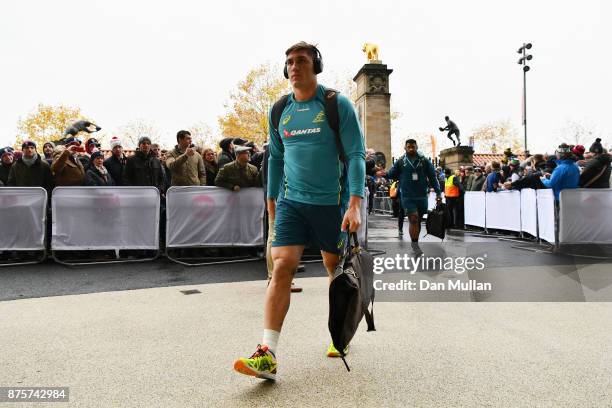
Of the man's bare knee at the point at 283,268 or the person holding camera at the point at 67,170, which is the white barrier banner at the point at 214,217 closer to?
the person holding camera at the point at 67,170

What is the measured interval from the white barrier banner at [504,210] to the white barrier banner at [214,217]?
20.8ft

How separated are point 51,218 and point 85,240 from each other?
0.72m

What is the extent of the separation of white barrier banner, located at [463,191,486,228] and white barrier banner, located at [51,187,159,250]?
912 centimetres

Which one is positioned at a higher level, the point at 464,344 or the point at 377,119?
the point at 377,119

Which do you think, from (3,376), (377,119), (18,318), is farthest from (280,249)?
(377,119)

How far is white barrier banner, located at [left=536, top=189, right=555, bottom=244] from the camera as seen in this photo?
993 cm

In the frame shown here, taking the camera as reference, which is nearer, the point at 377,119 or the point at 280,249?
the point at 280,249

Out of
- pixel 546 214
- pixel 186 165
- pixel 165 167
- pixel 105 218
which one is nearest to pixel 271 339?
pixel 105 218

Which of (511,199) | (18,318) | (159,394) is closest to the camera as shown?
(159,394)

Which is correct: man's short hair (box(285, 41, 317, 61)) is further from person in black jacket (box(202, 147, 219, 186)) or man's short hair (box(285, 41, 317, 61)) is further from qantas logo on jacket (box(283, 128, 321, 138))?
person in black jacket (box(202, 147, 219, 186))

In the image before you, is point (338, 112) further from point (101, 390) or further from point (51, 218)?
point (51, 218)

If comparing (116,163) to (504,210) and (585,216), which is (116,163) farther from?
(504,210)

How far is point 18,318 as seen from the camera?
4.99 metres

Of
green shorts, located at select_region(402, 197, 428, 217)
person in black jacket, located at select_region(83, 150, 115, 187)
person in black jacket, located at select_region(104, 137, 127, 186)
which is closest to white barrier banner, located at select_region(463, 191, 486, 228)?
green shorts, located at select_region(402, 197, 428, 217)
